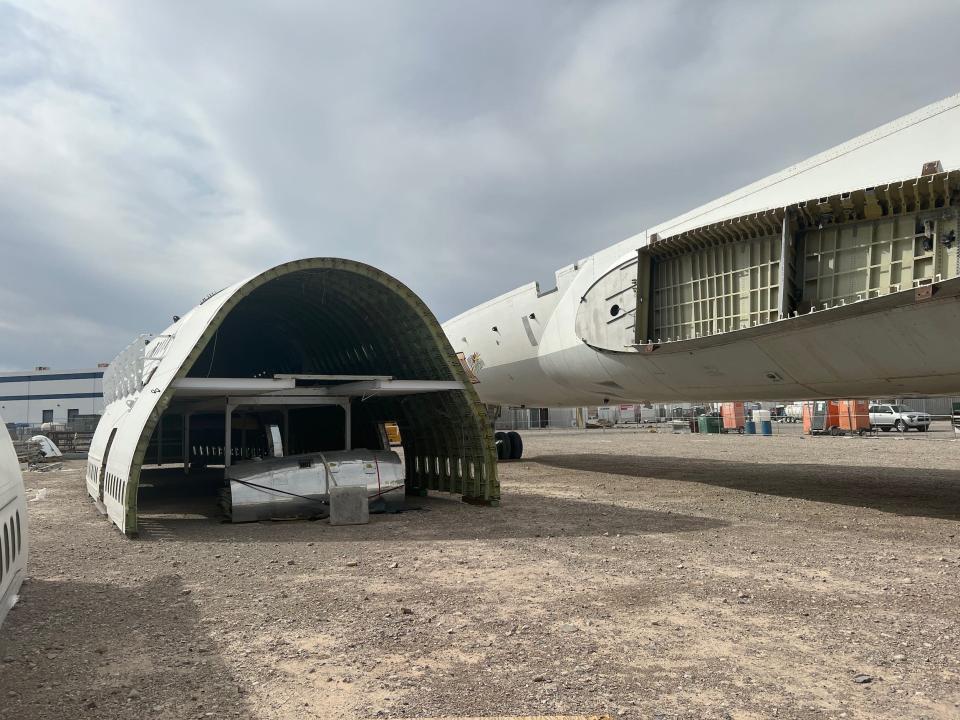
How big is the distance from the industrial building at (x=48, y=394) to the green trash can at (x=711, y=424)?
7015 cm

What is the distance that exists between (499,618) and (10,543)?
3.77 m

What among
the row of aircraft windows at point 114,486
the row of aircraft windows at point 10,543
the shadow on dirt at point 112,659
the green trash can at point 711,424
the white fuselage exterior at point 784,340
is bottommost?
the green trash can at point 711,424

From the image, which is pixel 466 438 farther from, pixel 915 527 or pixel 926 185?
pixel 926 185

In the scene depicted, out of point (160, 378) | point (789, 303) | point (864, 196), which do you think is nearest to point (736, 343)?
point (789, 303)

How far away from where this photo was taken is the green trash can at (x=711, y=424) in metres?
45.8

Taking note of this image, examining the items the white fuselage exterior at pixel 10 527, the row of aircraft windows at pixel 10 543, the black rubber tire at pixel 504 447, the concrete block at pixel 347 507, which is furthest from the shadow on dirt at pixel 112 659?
the black rubber tire at pixel 504 447

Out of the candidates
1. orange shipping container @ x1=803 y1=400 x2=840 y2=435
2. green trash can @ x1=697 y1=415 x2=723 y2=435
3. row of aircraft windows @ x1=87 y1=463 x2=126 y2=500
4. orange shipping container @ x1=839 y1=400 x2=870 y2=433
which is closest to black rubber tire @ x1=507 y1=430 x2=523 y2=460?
row of aircraft windows @ x1=87 y1=463 x2=126 y2=500

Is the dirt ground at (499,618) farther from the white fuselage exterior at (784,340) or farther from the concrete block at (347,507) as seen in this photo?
the white fuselage exterior at (784,340)

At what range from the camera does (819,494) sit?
13.2 m

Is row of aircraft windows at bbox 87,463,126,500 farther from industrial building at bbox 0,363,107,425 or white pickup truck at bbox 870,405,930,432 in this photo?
industrial building at bbox 0,363,107,425

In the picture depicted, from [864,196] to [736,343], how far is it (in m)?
2.81

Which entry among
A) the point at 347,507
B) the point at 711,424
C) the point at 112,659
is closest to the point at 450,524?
the point at 347,507

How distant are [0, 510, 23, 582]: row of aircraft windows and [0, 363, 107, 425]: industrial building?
86322 mm

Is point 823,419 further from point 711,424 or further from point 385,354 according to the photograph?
point 385,354
